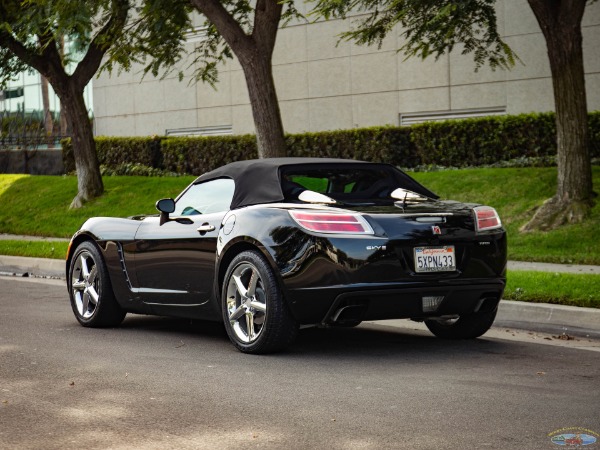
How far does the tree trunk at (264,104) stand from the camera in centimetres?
1686

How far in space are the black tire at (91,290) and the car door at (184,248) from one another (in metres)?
0.47

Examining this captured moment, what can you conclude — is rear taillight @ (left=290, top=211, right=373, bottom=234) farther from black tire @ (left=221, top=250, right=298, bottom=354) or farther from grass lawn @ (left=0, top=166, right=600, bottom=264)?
grass lawn @ (left=0, top=166, right=600, bottom=264)

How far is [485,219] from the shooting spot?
8164mm

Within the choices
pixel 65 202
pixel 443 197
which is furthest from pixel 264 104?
pixel 65 202

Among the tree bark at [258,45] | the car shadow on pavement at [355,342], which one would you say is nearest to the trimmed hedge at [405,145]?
the tree bark at [258,45]

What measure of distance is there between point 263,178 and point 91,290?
229 cm

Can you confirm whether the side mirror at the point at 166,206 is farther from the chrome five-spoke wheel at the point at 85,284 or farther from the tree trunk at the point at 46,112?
the tree trunk at the point at 46,112

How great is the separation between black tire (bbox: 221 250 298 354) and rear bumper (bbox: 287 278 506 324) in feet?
0.43

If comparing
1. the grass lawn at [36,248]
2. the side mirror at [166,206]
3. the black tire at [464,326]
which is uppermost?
the side mirror at [166,206]

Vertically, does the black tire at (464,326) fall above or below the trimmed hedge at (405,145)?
below

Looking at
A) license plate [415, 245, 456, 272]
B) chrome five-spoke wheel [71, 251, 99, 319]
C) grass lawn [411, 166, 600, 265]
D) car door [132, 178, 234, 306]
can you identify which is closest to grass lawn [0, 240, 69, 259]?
grass lawn [411, 166, 600, 265]

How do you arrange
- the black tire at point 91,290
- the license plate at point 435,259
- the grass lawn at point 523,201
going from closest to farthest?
the license plate at point 435,259, the black tire at point 91,290, the grass lawn at point 523,201

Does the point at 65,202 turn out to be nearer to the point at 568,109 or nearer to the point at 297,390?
the point at 568,109

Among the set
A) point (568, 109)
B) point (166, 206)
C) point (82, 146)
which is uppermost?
point (568, 109)
